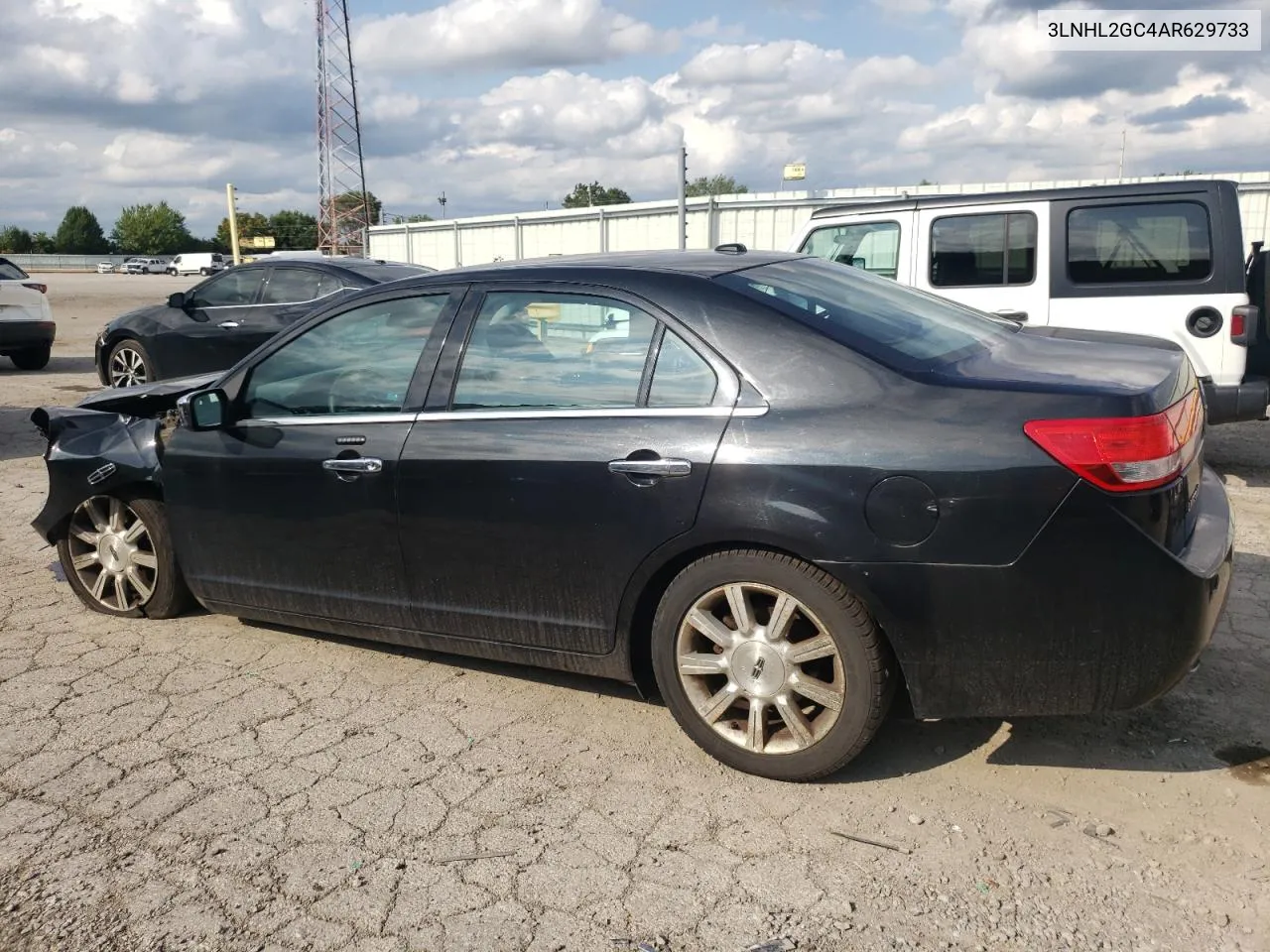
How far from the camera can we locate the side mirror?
4.11 meters

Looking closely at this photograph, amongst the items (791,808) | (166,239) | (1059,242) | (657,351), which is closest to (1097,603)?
(791,808)

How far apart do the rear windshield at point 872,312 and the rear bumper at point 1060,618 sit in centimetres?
63

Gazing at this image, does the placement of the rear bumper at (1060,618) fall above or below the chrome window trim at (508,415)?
below

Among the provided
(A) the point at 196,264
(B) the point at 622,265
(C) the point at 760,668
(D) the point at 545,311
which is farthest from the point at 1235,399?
(A) the point at 196,264

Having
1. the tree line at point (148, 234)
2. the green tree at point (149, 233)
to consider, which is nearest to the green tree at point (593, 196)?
the tree line at point (148, 234)

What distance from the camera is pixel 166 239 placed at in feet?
388

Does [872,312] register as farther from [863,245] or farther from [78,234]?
[78,234]

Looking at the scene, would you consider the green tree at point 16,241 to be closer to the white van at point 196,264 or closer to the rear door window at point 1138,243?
the white van at point 196,264

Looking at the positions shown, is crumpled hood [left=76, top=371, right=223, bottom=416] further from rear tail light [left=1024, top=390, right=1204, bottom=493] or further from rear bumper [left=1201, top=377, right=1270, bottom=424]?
rear bumper [left=1201, top=377, right=1270, bottom=424]

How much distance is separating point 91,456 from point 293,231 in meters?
106

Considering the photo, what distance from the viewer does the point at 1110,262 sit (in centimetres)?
705

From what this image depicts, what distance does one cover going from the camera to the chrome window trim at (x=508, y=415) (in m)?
3.10

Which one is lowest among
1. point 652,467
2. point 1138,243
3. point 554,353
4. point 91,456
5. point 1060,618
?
point 1060,618

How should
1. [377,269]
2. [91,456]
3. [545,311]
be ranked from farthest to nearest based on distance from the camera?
1. [377,269]
2. [91,456]
3. [545,311]
